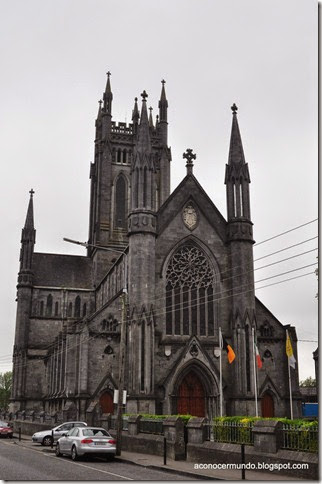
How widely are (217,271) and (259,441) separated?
25.3m

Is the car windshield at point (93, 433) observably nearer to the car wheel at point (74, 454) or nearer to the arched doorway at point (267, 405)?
the car wheel at point (74, 454)

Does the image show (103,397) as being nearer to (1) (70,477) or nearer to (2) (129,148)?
(1) (70,477)

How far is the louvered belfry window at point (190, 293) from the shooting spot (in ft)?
136

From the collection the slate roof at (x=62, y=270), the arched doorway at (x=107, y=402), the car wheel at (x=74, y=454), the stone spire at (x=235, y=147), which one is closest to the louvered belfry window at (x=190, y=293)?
the arched doorway at (x=107, y=402)

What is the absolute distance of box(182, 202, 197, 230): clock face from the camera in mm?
43750

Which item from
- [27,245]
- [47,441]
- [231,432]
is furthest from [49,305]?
[231,432]

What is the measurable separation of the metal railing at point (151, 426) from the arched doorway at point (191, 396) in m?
13.4

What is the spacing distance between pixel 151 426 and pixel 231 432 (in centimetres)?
654

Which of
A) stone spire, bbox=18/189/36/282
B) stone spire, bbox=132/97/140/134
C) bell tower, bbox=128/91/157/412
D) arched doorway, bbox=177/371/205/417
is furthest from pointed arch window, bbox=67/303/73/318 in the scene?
arched doorway, bbox=177/371/205/417

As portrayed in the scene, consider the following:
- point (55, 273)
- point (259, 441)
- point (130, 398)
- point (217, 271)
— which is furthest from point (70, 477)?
point (55, 273)

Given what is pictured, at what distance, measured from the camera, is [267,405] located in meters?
42.1

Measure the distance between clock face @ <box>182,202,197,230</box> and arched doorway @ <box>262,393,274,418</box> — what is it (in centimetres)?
1349

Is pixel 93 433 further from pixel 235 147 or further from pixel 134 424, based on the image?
pixel 235 147

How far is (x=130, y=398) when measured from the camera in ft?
124
